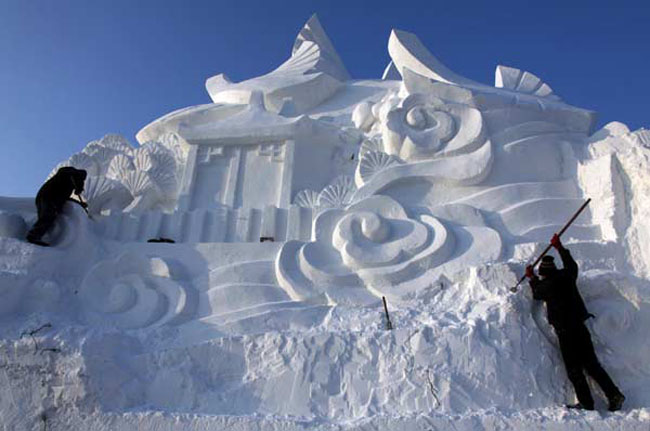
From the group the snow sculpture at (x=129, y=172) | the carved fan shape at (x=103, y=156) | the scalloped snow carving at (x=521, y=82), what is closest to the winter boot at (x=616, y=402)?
the scalloped snow carving at (x=521, y=82)

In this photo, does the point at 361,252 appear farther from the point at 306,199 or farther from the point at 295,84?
the point at 295,84

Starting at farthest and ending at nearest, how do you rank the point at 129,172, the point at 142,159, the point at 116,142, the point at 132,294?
the point at 116,142 < the point at 142,159 < the point at 129,172 < the point at 132,294

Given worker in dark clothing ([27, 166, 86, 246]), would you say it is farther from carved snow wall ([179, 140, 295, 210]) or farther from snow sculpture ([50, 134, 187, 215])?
carved snow wall ([179, 140, 295, 210])

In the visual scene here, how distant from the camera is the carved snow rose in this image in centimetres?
660

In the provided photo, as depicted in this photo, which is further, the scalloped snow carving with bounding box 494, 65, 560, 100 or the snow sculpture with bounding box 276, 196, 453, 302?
the scalloped snow carving with bounding box 494, 65, 560, 100

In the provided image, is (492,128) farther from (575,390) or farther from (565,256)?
(575,390)

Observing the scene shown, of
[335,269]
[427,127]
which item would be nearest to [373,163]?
[427,127]

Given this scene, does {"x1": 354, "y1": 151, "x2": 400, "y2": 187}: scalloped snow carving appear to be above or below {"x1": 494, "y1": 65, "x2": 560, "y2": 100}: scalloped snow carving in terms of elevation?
below

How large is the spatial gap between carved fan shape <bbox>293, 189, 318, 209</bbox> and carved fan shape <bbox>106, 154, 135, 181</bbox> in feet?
7.82

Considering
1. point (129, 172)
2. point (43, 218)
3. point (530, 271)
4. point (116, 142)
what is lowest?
point (530, 271)

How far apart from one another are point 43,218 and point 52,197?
0.25 meters

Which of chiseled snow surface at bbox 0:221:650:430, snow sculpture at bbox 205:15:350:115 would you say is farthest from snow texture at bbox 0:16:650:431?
snow sculpture at bbox 205:15:350:115

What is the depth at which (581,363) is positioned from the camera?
4281 mm

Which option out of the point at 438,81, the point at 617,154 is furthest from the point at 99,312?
the point at 617,154
